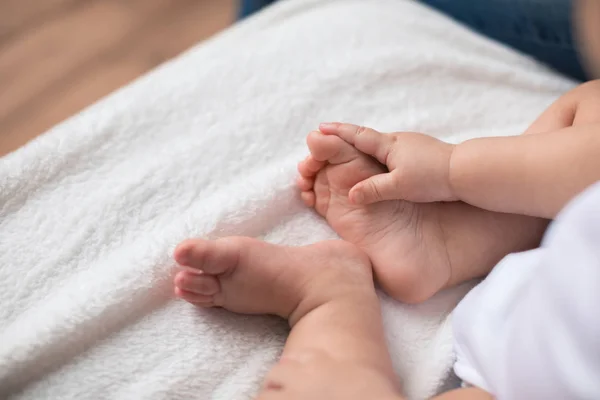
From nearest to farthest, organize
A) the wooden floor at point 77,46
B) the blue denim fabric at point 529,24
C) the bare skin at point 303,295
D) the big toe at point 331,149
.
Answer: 1. the bare skin at point 303,295
2. the big toe at point 331,149
3. the blue denim fabric at point 529,24
4. the wooden floor at point 77,46

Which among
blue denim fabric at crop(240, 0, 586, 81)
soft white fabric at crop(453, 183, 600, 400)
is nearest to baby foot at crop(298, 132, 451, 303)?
soft white fabric at crop(453, 183, 600, 400)

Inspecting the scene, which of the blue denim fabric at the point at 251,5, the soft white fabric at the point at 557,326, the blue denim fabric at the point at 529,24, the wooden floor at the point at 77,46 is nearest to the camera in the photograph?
the soft white fabric at the point at 557,326

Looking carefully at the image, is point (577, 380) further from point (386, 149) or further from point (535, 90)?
point (535, 90)

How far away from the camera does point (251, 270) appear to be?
0.57m

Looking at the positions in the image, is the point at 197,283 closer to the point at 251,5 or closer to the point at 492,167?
the point at 492,167

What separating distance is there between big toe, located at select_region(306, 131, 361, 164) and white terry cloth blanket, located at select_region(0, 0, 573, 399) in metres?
0.06

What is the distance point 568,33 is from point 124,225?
0.70 m

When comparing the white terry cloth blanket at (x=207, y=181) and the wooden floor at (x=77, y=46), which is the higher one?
the wooden floor at (x=77, y=46)

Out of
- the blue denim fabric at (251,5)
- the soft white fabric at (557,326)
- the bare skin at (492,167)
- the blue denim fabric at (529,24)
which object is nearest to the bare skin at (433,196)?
the bare skin at (492,167)

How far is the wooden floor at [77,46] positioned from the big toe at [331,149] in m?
0.70

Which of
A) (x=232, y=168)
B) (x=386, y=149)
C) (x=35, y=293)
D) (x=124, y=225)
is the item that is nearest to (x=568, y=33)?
(x=386, y=149)

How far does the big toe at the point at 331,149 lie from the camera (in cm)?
64

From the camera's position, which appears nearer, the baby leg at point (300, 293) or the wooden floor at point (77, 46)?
the baby leg at point (300, 293)

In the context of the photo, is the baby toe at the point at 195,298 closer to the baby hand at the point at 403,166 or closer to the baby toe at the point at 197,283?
the baby toe at the point at 197,283
